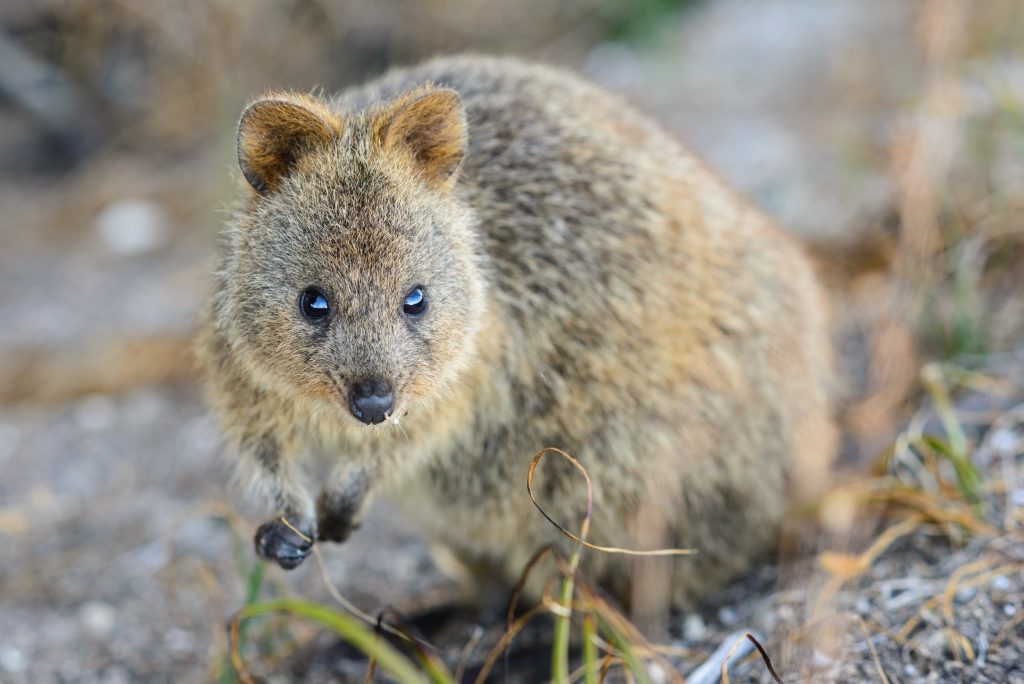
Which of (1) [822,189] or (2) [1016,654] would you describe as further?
(1) [822,189]

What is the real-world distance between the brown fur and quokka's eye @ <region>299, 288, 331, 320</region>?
0.10 feet

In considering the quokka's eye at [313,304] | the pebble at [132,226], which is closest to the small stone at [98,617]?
the quokka's eye at [313,304]

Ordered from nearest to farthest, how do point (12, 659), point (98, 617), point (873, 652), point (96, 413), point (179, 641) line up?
point (873, 652) < point (12, 659) < point (179, 641) < point (98, 617) < point (96, 413)

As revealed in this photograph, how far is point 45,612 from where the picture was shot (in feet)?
13.0

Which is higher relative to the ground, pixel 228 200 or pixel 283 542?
pixel 228 200

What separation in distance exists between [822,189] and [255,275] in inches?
149

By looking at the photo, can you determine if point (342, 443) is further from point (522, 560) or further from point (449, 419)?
point (522, 560)

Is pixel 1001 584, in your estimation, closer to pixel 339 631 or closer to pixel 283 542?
pixel 339 631

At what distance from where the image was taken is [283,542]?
2.97m

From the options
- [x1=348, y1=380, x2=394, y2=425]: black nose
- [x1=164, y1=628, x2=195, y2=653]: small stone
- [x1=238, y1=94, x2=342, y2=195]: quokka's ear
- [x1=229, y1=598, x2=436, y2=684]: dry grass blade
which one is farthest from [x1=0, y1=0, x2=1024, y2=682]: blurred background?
[x1=348, y1=380, x2=394, y2=425]: black nose

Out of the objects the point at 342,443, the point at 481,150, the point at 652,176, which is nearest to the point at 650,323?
the point at 652,176

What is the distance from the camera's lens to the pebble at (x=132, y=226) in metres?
6.76

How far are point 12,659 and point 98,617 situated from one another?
1.19ft

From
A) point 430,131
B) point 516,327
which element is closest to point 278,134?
point 430,131
